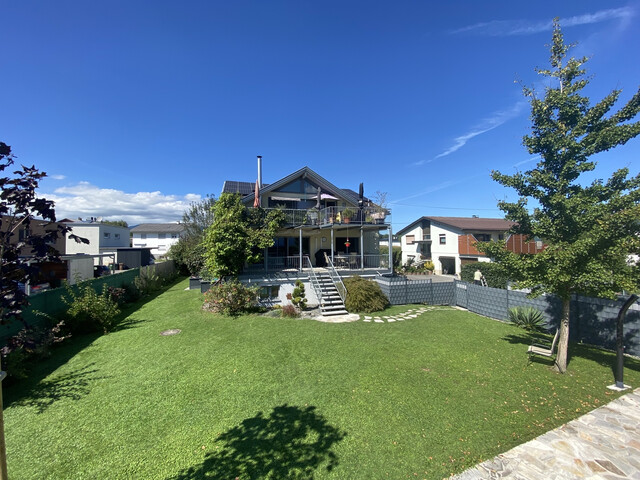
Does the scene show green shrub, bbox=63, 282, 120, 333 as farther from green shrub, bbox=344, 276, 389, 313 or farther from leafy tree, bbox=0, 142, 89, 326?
green shrub, bbox=344, 276, 389, 313

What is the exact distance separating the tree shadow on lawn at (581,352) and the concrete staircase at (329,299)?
6.62 m

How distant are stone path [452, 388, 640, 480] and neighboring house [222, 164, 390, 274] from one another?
451 inches

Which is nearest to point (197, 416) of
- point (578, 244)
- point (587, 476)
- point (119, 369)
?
point (119, 369)

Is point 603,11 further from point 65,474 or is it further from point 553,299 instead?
point 65,474

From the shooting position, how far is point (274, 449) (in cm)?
421

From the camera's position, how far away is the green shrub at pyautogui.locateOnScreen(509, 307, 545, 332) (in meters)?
10.4

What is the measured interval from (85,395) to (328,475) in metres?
5.80

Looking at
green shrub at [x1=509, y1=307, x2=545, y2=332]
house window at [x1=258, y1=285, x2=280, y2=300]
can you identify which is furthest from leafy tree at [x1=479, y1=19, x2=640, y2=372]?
house window at [x1=258, y1=285, x2=280, y2=300]

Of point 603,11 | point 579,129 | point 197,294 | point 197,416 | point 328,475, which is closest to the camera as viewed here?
point 328,475

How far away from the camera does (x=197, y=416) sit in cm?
505

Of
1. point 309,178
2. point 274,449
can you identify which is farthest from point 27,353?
point 309,178

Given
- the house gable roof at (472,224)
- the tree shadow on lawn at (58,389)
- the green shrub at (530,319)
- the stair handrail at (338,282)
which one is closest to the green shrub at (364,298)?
the stair handrail at (338,282)

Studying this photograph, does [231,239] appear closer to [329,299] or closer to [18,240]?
[329,299]

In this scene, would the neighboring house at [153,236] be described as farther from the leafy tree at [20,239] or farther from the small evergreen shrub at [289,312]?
the leafy tree at [20,239]
